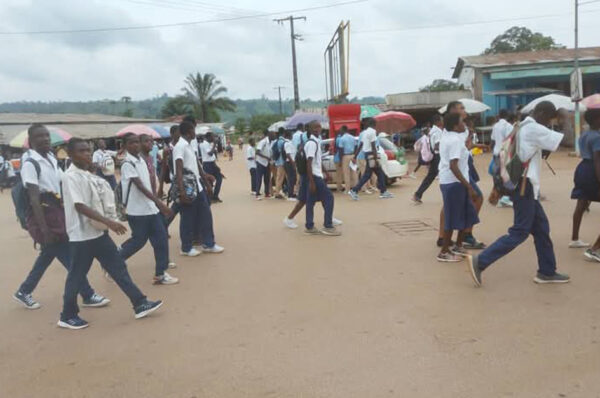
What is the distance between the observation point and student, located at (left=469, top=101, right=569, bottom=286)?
450 centimetres

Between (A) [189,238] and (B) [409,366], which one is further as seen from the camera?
(A) [189,238]

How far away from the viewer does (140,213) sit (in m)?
5.13

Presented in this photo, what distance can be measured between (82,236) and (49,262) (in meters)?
0.99

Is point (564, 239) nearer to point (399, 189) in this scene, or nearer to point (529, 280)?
point (529, 280)

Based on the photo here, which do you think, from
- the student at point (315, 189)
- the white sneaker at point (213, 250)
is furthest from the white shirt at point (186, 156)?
the student at point (315, 189)

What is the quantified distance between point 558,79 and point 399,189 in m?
17.8

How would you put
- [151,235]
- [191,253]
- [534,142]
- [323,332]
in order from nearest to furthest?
[323,332], [534,142], [151,235], [191,253]

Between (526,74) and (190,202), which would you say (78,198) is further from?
(526,74)

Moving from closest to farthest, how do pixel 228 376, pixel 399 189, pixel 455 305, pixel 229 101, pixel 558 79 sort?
pixel 228 376
pixel 455 305
pixel 399 189
pixel 558 79
pixel 229 101

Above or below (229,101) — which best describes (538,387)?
below

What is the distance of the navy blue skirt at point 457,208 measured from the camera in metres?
5.58

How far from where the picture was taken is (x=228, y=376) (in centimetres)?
325

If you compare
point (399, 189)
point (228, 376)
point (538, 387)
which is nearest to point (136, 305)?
point (228, 376)

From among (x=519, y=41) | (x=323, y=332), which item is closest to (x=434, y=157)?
(x=323, y=332)
